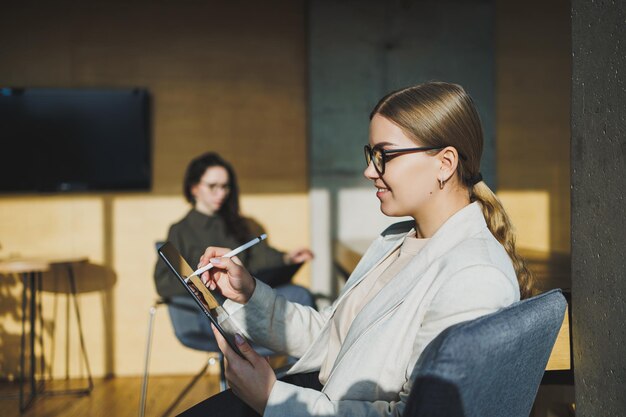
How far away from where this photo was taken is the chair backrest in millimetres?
928

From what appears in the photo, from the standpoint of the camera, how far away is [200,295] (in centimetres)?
141

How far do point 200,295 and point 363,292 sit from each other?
16.6 inches

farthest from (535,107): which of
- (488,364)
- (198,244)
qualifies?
(488,364)

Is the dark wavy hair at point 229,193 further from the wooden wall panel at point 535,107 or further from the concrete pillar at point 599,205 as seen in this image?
the concrete pillar at point 599,205

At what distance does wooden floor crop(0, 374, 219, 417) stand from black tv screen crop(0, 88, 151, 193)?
1363mm

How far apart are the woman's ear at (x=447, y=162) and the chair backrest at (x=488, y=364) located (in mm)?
361

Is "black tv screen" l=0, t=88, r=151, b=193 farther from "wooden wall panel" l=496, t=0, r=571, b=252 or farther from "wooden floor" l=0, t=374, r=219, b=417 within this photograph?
"wooden wall panel" l=496, t=0, r=571, b=252

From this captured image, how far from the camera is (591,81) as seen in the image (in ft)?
4.42

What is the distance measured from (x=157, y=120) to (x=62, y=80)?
28.4 inches

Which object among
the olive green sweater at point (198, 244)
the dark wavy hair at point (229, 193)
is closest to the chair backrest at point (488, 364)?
the olive green sweater at point (198, 244)

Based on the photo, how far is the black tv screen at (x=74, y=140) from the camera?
446 cm

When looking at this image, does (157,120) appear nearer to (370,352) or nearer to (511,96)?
(511,96)

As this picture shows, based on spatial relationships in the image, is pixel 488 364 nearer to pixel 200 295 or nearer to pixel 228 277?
pixel 200 295

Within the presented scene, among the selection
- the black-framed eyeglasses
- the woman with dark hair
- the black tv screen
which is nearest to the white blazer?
the black-framed eyeglasses
